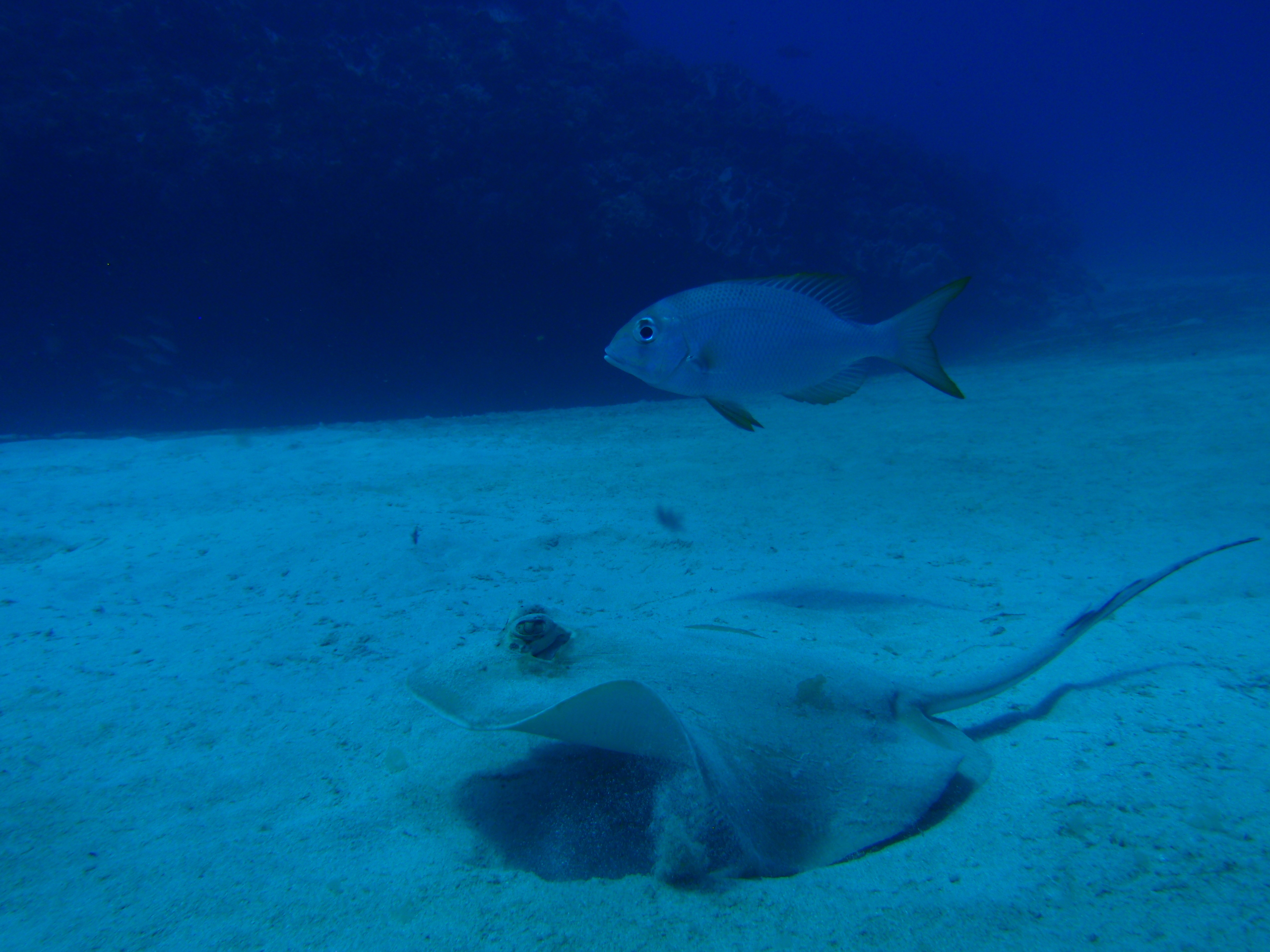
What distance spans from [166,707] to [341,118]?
31.5 ft

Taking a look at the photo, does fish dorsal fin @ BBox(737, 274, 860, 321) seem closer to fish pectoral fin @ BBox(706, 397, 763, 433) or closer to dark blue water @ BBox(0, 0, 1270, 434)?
fish pectoral fin @ BBox(706, 397, 763, 433)

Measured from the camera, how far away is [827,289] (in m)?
3.02

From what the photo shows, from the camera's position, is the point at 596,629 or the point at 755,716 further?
the point at 596,629

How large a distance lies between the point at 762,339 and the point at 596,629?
1.63 metres

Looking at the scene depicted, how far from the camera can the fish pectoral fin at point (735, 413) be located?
2902mm

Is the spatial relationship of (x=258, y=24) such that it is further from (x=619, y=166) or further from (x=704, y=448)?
(x=704, y=448)

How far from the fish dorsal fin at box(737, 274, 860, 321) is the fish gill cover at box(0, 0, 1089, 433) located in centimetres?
790

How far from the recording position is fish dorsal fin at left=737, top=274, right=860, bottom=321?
9.74ft

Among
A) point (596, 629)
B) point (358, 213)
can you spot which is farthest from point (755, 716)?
point (358, 213)

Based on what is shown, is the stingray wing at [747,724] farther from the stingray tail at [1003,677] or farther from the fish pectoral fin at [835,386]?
the fish pectoral fin at [835,386]

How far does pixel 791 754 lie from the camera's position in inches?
75.2

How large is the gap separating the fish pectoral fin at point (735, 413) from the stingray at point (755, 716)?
1.08m

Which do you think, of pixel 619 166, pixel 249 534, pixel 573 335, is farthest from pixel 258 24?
pixel 249 534

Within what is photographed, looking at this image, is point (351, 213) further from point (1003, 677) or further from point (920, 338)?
point (1003, 677)
